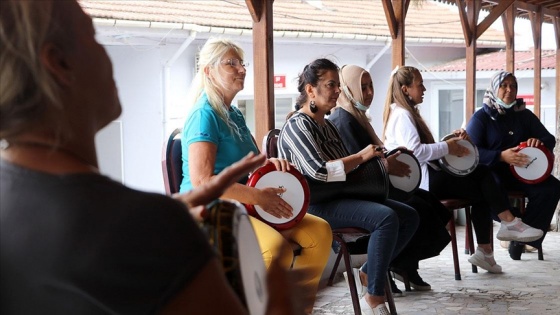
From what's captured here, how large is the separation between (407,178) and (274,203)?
50.4 inches

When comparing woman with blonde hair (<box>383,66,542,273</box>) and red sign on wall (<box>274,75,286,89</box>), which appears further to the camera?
red sign on wall (<box>274,75,286,89</box>)

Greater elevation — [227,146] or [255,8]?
[255,8]

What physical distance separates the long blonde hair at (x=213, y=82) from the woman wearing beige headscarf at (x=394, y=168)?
3.21 feet

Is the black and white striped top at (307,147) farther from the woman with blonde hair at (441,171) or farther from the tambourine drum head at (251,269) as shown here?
the tambourine drum head at (251,269)

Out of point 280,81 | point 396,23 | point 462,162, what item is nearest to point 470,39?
point 396,23

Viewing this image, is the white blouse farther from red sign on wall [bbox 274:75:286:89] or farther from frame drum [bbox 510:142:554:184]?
red sign on wall [bbox 274:75:286:89]

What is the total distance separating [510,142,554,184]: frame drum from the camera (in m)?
5.80

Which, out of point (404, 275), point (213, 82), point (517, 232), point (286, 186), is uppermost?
point (213, 82)

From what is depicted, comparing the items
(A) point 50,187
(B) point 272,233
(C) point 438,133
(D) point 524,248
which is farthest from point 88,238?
(C) point 438,133

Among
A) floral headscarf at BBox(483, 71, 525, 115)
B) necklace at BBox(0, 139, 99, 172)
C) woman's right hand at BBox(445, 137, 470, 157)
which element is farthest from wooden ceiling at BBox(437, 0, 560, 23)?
necklace at BBox(0, 139, 99, 172)

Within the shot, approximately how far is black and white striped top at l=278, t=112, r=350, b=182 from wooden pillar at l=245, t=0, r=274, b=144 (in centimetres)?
63

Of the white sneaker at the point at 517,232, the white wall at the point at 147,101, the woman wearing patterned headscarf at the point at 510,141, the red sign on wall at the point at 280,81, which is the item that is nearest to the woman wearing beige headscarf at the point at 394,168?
the white sneaker at the point at 517,232

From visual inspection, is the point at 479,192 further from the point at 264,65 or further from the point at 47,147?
the point at 47,147

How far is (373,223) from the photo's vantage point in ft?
13.1
